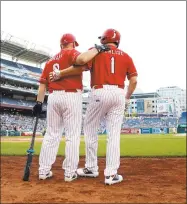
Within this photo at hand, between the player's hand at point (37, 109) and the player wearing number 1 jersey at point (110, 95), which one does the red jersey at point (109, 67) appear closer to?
the player wearing number 1 jersey at point (110, 95)

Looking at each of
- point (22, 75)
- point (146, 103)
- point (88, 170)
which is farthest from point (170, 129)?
point (88, 170)

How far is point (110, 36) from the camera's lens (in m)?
4.23

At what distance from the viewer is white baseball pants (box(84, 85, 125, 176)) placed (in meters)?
4.00

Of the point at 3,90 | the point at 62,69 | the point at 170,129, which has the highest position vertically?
the point at 3,90

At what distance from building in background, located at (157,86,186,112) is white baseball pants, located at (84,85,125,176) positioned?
110 meters

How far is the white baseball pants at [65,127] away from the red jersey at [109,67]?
38cm

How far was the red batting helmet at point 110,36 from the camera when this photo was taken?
4.22 m

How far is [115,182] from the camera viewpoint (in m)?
3.88

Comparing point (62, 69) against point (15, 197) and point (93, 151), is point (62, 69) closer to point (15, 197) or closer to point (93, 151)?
point (93, 151)

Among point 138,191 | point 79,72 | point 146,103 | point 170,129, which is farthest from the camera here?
point 146,103

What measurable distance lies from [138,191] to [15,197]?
55.1 inches

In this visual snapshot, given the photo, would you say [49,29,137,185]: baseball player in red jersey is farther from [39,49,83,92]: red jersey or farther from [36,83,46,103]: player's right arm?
[36,83,46,103]: player's right arm

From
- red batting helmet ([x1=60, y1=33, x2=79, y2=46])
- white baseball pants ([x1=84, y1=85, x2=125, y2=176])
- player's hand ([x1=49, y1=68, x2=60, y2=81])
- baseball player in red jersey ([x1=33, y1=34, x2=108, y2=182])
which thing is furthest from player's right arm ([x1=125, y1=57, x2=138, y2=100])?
player's hand ([x1=49, y1=68, x2=60, y2=81])

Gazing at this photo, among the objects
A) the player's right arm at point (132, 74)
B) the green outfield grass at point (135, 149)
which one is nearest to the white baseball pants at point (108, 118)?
the player's right arm at point (132, 74)
